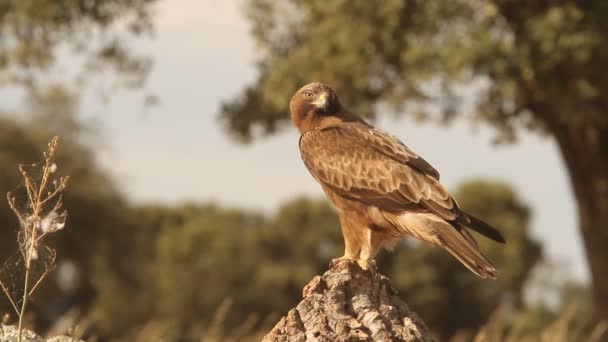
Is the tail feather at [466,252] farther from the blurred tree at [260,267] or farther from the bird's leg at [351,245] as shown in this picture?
the blurred tree at [260,267]

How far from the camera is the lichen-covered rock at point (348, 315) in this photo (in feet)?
22.4

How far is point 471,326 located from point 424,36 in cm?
5067

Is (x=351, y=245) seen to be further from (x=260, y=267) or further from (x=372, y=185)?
(x=260, y=267)

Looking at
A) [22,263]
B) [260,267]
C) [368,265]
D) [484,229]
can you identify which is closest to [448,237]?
[484,229]

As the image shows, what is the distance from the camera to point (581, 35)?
69.4 feet

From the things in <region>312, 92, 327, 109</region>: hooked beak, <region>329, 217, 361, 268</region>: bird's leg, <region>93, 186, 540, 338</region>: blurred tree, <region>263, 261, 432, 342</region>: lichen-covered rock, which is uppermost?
<region>93, 186, 540, 338</region>: blurred tree

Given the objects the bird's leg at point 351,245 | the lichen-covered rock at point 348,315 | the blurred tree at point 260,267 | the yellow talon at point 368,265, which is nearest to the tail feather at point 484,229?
the bird's leg at point 351,245

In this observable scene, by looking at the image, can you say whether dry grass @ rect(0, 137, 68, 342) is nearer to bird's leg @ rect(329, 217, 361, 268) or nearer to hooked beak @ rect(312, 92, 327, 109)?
bird's leg @ rect(329, 217, 361, 268)

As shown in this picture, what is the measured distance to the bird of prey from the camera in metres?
8.61

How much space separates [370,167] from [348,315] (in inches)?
97.7

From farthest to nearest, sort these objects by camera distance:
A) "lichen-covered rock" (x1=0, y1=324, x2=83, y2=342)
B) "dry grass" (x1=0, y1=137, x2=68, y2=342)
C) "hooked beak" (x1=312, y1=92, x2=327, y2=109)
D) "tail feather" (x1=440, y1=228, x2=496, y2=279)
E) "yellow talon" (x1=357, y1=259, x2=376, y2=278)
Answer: "hooked beak" (x1=312, y1=92, x2=327, y2=109)
"tail feather" (x1=440, y1=228, x2=496, y2=279)
"yellow talon" (x1=357, y1=259, x2=376, y2=278)
"lichen-covered rock" (x1=0, y1=324, x2=83, y2=342)
"dry grass" (x1=0, y1=137, x2=68, y2=342)

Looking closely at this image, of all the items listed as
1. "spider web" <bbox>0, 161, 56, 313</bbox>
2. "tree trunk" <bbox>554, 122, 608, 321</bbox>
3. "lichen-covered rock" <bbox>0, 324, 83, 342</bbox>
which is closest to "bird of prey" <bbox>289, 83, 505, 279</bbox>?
"lichen-covered rock" <bbox>0, 324, 83, 342</bbox>

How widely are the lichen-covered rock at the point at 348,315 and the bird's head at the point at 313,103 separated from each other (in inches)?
89.2

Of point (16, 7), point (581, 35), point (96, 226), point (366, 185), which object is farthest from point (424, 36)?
point (96, 226)
